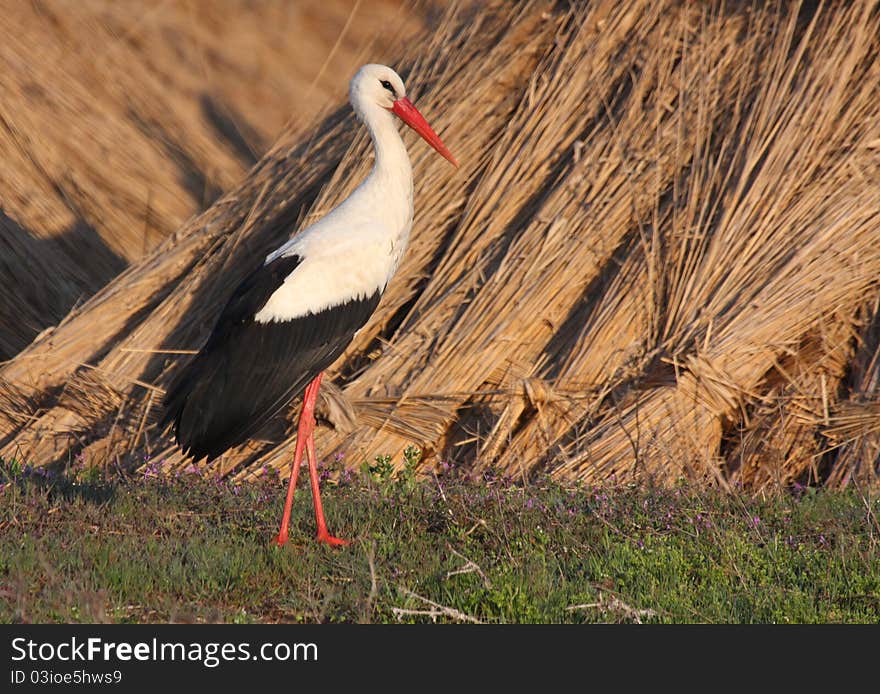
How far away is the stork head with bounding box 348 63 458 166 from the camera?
20.5ft

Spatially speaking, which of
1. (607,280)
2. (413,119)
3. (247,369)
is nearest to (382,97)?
(413,119)

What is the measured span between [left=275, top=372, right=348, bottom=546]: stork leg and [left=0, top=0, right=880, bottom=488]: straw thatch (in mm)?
740

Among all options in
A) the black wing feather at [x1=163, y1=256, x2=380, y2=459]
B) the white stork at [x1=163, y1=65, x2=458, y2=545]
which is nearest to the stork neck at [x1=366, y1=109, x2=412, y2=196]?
the white stork at [x1=163, y1=65, x2=458, y2=545]

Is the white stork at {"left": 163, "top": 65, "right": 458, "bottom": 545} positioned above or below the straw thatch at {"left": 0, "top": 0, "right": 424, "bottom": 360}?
below

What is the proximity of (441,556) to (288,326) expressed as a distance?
4.54ft

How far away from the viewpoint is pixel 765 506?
558cm

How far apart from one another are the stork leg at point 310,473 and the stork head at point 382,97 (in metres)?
1.38

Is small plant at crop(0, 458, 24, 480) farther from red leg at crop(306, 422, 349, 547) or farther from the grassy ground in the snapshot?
red leg at crop(306, 422, 349, 547)

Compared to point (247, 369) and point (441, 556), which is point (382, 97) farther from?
point (441, 556)

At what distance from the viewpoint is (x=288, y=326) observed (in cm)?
570

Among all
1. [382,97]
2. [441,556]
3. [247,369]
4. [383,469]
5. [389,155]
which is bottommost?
[441,556]

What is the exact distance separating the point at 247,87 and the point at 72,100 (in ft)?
8.97

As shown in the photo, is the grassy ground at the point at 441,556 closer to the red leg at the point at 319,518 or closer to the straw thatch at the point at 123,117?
the red leg at the point at 319,518
